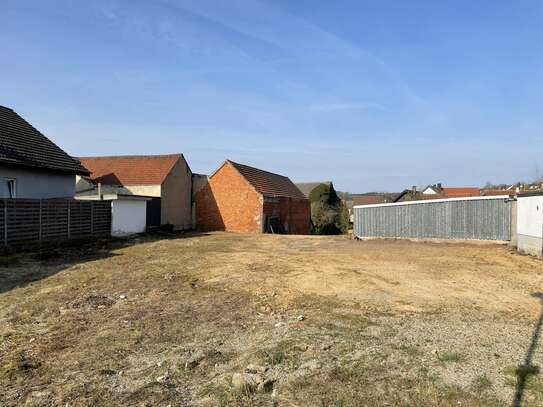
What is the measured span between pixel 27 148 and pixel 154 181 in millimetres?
11129

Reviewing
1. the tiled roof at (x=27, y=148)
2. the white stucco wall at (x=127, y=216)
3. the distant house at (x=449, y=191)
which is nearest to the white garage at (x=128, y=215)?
the white stucco wall at (x=127, y=216)

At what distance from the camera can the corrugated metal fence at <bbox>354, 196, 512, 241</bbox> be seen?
20.5 m

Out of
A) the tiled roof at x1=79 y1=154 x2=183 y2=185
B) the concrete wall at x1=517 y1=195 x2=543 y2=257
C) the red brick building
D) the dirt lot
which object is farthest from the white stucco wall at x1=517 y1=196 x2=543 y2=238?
the tiled roof at x1=79 y1=154 x2=183 y2=185

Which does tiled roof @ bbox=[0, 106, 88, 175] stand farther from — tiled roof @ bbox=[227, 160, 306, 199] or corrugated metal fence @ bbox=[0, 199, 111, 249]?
tiled roof @ bbox=[227, 160, 306, 199]

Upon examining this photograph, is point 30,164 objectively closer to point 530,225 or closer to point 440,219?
point 440,219

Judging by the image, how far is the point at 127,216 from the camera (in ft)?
77.9

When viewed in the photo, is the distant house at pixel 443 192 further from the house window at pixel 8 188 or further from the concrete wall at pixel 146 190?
the house window at pixel 8 188

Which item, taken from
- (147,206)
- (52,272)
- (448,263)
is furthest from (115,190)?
(448,263)

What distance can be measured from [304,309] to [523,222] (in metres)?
14.4

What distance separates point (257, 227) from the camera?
106ft

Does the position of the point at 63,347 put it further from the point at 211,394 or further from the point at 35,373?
the point at 211,394

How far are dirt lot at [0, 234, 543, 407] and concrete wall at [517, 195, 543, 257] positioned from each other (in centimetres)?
550

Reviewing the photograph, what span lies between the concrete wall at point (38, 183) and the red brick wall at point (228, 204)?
12.9 m

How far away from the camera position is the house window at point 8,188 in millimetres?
18078
